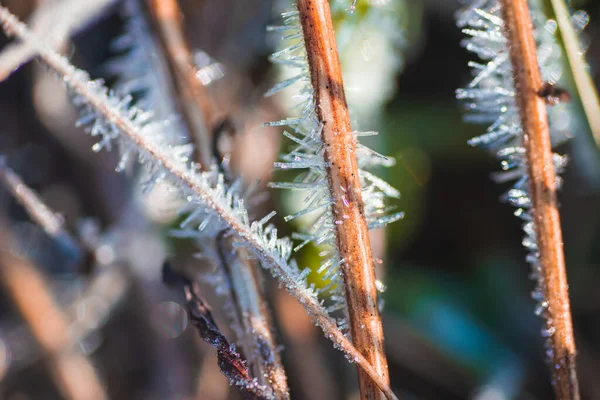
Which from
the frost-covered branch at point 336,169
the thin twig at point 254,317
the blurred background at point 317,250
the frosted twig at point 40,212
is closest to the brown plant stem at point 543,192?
the frost-covered branch at point 336,169

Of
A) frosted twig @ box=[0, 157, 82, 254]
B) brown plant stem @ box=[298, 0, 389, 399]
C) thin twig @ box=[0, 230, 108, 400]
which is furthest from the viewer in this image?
thin twig @ box=[0, 230, 108, 400]

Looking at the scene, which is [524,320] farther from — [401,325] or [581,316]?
[401,325]

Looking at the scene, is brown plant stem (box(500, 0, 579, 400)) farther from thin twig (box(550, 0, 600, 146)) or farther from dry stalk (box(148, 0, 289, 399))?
dry stalk (box(148, 0, 289, 399))

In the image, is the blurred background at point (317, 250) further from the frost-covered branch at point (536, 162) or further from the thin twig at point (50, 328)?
the frost-covered branch at point (536, 162)

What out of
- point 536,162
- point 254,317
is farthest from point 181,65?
point 536,162

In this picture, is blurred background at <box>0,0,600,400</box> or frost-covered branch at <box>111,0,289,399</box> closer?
frost-covered branch at <box>111,0,289,399</box>

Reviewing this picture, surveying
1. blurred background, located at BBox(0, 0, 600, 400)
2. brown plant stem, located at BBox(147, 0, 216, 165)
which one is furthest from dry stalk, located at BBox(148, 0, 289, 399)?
blurred background, located at BBox(0, 0, 600, 400)

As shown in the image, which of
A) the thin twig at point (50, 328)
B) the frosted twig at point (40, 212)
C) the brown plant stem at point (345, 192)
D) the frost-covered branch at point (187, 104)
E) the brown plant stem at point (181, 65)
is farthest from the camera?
the thin twig at point (50, 328)

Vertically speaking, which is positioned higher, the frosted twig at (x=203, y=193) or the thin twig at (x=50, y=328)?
→ the frosted twig at (x=203, y=193)
